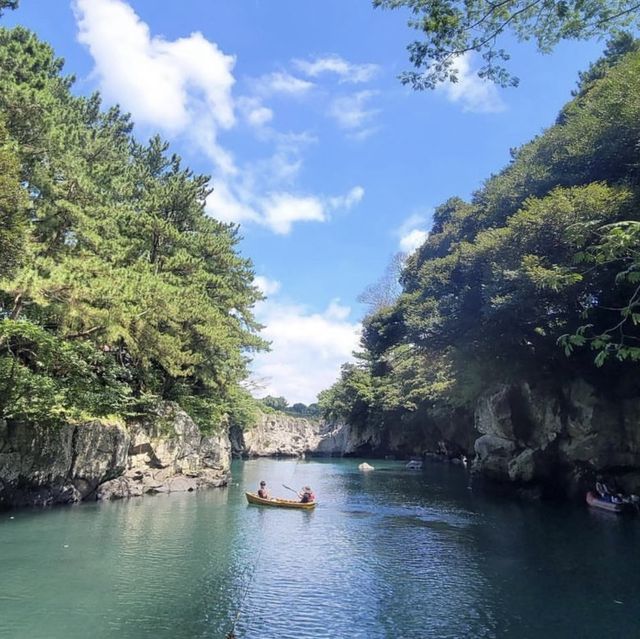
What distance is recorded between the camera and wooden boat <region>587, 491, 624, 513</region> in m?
23.2

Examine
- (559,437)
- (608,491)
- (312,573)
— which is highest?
(559,437)

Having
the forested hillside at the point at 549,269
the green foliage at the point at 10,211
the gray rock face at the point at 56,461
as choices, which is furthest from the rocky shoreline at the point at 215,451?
the green foliage at the point at 10,211

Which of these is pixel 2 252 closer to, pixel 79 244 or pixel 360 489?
pixel 79 244

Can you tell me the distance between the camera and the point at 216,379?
31781mm

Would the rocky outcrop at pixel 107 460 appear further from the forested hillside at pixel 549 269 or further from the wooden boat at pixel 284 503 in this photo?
the forested hillside at pixel 549 269

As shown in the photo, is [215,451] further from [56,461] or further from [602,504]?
[602,504]

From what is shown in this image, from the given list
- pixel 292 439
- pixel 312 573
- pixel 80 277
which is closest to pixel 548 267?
pixel 312 573

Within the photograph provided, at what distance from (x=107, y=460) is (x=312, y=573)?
13.3 m

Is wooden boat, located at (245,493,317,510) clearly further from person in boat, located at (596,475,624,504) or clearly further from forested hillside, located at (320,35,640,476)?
person in boat, located at (596,475,624,504)

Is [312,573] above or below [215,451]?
below

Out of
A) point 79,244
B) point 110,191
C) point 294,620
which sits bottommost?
point 294,620

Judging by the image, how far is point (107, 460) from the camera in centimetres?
2327

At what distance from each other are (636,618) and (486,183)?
36430 millimetres

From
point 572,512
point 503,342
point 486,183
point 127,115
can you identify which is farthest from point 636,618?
point 127,115
